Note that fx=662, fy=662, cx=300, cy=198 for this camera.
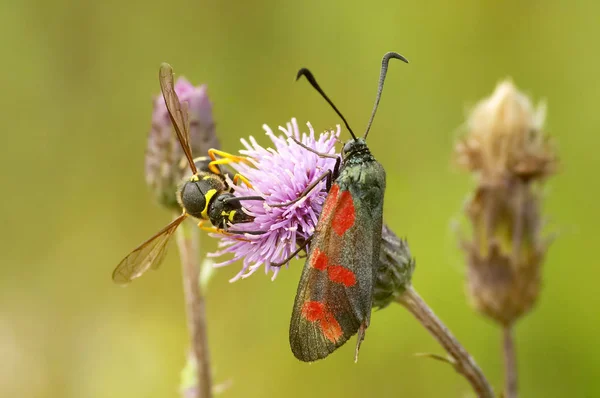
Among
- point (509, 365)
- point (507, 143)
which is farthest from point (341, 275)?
point (507, 143)

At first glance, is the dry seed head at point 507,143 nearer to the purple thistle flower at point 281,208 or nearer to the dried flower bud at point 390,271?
the dried flower bud at point 390,271

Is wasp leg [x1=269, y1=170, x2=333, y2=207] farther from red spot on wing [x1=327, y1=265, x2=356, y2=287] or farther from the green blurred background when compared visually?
the green blurred background

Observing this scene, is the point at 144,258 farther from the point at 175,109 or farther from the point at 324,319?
the point at 324,319

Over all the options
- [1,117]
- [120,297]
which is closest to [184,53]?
[1,117]

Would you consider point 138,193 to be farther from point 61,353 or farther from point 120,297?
point 61,353

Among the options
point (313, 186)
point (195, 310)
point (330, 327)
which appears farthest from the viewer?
point (195, 310)

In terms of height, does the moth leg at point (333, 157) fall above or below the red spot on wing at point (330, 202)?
above

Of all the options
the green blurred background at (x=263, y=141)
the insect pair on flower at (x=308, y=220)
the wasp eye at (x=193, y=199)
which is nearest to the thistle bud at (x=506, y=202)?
the green blurred background at (x=263, y=141)
